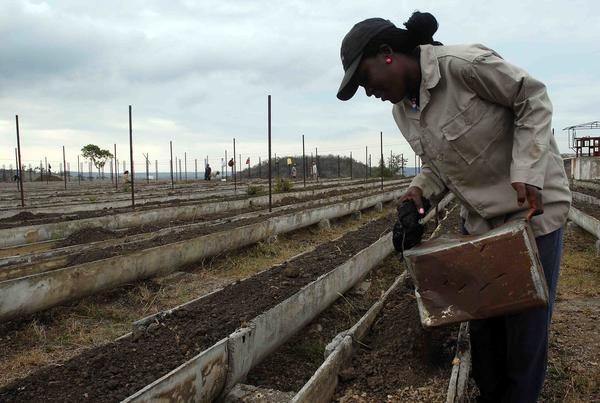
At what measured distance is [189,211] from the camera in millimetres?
8969

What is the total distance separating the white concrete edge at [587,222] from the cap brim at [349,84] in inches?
220

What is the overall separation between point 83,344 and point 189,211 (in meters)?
5.57

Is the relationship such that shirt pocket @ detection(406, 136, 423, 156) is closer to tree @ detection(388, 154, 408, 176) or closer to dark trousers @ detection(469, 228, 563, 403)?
dark trousers @ detection(469, 228, 563, 403)

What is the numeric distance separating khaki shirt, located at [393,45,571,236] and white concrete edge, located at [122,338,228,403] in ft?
4.64

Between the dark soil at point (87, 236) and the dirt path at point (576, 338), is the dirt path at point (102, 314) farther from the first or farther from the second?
the dirt path at point (576, 338)

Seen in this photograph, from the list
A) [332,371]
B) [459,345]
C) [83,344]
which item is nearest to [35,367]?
[83,344]

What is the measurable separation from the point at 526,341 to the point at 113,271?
11.9ft

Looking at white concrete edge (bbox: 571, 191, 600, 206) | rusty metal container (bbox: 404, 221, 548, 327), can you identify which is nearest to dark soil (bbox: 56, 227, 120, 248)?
rusty metal container (bbox: 404, 221, 548, 327)

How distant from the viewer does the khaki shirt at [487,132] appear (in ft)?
5.15

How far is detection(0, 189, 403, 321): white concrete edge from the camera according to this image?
11.9ft

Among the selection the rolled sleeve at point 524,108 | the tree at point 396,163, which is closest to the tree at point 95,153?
the tree at point 396,163

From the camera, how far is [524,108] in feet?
5.18

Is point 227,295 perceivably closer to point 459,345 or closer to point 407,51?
point 459,345

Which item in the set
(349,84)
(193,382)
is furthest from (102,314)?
(349,84)
